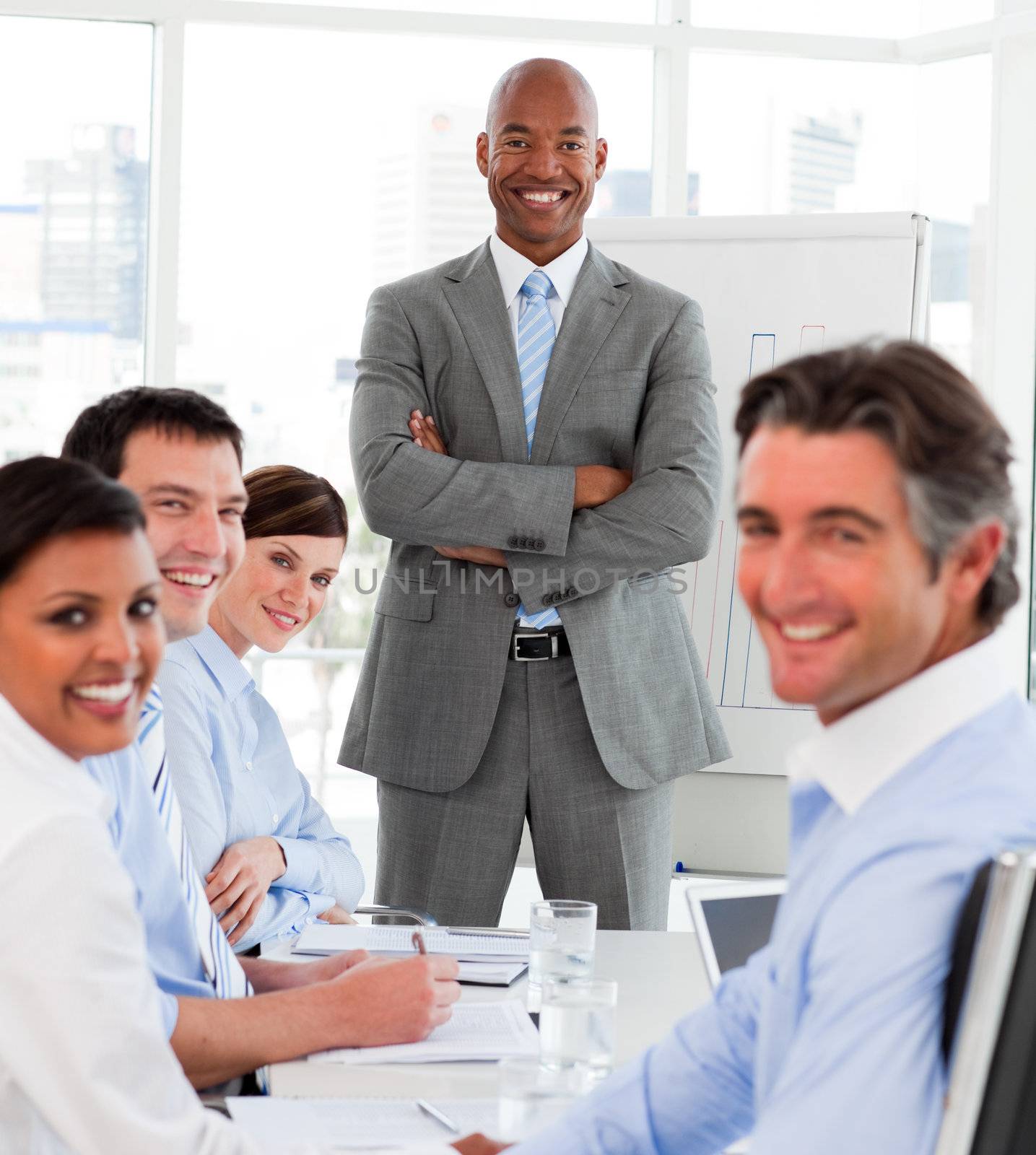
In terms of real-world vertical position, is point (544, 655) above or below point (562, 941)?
above

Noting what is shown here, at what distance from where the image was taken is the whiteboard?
11.2ft

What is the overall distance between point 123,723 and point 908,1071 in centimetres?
68

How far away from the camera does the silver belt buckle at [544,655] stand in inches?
97.7

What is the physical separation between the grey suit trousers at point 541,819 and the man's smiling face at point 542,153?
2.75 feet

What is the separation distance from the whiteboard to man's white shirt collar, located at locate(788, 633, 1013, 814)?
253cm

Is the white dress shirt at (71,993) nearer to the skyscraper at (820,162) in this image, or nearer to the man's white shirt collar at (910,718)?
the man's white shirt collar at (910,718)

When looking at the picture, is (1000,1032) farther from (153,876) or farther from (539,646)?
(539,646)

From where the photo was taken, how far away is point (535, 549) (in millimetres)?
2398

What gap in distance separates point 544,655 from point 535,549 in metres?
0.21

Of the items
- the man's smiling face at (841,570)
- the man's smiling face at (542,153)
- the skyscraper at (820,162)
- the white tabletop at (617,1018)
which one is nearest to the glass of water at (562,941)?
the white tabletop at (617,1018)

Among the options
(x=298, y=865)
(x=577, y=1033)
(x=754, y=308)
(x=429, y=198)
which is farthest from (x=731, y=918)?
(x=429, y=198)

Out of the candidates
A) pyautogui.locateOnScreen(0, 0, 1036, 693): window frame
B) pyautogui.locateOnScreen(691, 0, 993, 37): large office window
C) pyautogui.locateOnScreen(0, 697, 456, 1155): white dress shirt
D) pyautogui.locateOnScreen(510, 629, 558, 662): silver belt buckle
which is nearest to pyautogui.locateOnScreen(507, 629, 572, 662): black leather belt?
pyautogui.locateOnScreen(510, 629, 558, 662): silver belt buckle

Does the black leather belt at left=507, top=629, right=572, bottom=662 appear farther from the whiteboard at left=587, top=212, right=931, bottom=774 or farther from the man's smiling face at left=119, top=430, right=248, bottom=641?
the whiteboard at left=587, top=212, right=931, bottom=774

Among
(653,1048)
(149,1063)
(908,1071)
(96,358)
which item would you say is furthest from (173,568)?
(96,358)
